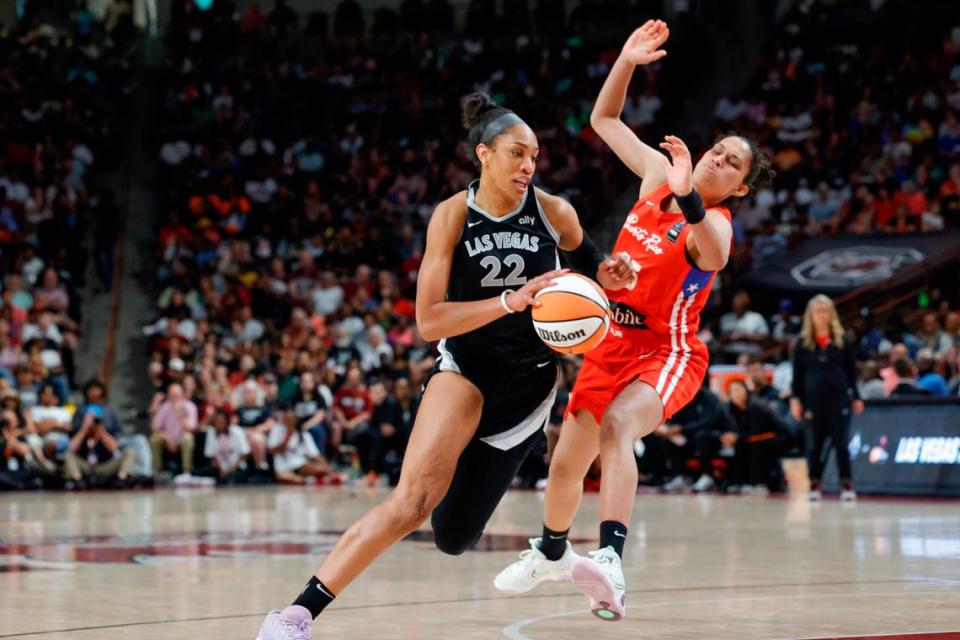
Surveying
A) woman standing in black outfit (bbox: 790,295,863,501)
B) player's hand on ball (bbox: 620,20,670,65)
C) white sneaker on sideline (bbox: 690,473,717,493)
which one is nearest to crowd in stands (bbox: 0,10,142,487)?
white sneaker on sideline (bbox: 690,473,717,493)

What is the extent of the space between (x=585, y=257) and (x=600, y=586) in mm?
1374

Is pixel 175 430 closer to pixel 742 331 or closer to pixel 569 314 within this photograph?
pixel 742 331

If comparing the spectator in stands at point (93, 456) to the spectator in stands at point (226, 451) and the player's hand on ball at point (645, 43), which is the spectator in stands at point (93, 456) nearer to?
the spectator in stands at point (226, 451)

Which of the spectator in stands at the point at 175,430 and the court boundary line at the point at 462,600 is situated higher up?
the spectator in stands at the point at 175,430

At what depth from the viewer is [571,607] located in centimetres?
697

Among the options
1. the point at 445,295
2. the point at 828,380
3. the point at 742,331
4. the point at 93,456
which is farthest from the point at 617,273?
the point at 93,456

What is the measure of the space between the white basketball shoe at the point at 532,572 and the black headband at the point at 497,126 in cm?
204

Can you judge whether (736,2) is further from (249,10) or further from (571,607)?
(571,607)

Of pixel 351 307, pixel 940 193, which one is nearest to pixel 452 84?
pixel 351 307

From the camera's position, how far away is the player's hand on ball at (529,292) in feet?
17.3

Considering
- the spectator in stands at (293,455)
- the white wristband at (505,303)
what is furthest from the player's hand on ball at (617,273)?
the spectator in stands at (293,455)

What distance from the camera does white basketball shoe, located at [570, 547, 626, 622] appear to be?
566 centimetres

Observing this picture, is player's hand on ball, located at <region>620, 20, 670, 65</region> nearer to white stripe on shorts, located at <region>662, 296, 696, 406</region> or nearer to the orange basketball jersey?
the orange basketball jersey

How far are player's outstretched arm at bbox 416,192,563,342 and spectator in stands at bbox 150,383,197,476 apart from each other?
1453cm
